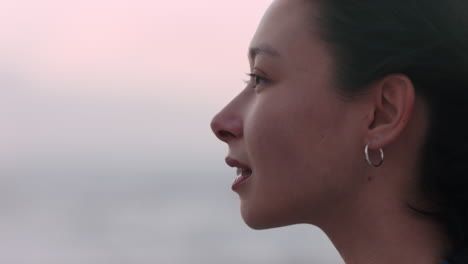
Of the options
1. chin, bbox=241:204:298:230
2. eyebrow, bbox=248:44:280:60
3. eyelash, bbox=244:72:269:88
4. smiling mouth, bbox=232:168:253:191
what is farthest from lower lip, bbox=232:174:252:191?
eyebrow, bbox=248:44:280:60

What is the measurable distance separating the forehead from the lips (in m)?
0.59

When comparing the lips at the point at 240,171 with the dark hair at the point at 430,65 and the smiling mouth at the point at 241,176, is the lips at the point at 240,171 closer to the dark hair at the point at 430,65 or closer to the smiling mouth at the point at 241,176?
the smiling mouth at the point at 241,176

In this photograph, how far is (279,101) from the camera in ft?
13.5

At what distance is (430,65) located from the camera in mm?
3996

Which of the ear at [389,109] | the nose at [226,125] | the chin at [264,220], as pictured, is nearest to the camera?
the ear at [389,109]

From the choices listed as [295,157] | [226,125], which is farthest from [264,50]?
[295,157]

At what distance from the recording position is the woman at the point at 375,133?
13.1ft

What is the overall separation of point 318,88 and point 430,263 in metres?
1.01

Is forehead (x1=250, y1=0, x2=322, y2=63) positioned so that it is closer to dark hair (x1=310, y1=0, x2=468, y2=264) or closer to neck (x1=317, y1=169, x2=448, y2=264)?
dark hair (x1=310, y1=0, x2=468, y2=264)

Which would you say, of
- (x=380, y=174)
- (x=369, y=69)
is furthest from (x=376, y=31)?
(x=380, y=174)

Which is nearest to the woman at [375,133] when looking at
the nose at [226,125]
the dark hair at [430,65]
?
the dark hair at [430,65]

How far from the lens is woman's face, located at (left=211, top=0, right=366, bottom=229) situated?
4027 mm

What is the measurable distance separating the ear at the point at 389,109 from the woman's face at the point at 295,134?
76 millimetres

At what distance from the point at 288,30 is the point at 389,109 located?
656 millimetres
